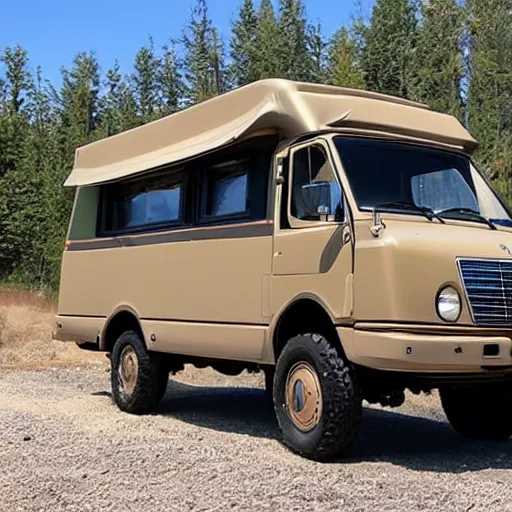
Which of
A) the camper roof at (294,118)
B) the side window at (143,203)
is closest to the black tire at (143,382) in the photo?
the side window at (143,203)

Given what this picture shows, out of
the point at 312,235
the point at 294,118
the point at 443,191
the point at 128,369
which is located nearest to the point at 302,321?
the point at 312,235

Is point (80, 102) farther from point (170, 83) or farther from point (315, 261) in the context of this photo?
point (315, 261)

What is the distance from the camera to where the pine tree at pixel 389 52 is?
35.4 meters

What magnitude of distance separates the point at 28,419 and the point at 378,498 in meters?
4.18

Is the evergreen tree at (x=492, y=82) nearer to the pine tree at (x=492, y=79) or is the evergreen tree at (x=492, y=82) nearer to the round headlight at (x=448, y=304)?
the pine tree at (x=492, y=79)

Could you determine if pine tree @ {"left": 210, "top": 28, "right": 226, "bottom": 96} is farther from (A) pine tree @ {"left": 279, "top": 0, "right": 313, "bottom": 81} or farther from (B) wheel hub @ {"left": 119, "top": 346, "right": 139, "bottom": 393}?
(B) wheel hub @ {"left": 119, "top": 346, "right": 139, "bottom": 393}

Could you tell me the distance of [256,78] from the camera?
128 feet

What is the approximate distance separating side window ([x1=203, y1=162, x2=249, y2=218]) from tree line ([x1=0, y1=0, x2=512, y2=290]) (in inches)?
811

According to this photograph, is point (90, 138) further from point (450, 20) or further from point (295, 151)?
point (295, 151)

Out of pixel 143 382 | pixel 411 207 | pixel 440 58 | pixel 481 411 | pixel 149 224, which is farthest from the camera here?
pixel 440 58

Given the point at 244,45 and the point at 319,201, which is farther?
the point at 244,45

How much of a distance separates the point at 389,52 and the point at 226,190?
2910 cm

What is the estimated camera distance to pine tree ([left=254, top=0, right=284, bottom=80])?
125 feet

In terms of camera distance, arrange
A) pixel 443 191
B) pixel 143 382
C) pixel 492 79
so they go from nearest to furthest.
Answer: pixel 443 191
pixel 143 382
pixel 492 79
